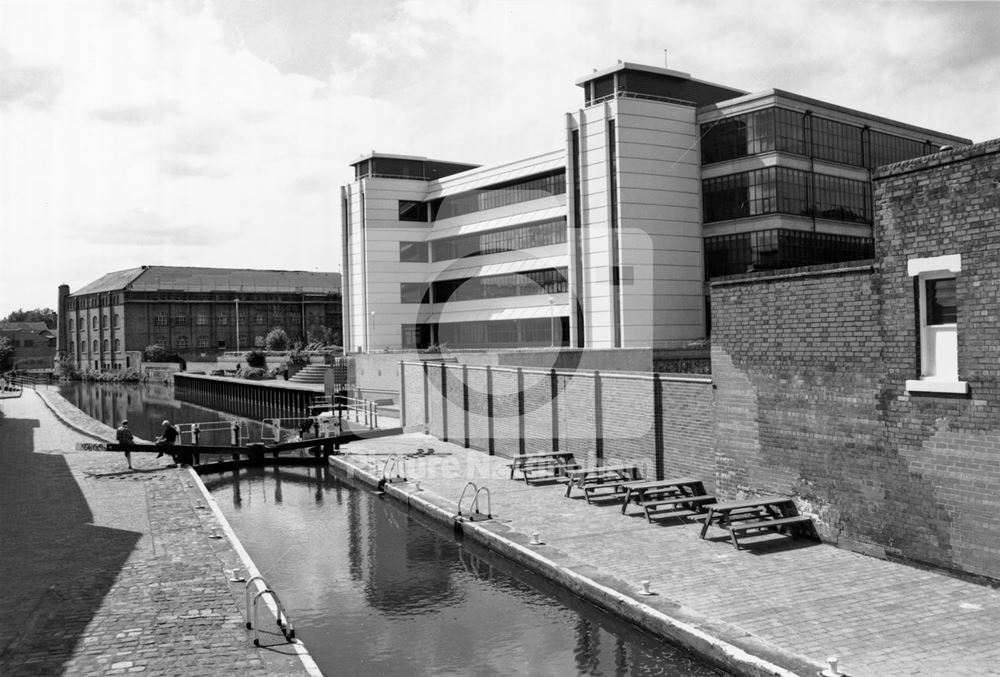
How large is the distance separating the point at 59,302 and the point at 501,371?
130 meters

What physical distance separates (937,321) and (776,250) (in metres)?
28.2

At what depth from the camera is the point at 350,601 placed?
14.2 m

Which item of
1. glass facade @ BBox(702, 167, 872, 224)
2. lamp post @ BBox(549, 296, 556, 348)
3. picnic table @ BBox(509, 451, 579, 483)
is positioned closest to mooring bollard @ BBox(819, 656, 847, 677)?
picnic table @ BBox(509, 451, 579, 483)

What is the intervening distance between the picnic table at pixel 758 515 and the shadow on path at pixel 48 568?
10.3 m

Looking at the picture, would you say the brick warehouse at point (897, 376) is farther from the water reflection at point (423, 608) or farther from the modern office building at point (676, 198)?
the modern office building at point (676, 198)

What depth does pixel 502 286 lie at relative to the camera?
175ft

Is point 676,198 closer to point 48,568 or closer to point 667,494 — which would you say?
point 667,494

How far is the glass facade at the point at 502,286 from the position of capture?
48.9 m

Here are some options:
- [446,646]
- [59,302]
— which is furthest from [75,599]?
[59,302]

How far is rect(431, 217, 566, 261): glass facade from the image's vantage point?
48.9 m

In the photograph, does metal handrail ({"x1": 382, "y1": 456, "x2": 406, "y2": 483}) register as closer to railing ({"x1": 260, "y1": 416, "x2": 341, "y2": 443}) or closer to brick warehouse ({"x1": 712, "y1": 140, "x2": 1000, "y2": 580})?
railing ({"x1": 260, "y1": 416, "x2": 341, "y2": 443})

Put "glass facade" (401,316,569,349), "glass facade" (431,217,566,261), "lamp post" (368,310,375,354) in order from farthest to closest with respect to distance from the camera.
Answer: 1. "lamp post" (368,310,375,354)
2. "glass facade" (401,316,569,349)
3. "glass facade" (431,217,566,261)

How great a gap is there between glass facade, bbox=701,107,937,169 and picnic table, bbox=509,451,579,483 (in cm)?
2317

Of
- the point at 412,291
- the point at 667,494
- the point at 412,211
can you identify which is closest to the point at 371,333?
the point at 412,291
